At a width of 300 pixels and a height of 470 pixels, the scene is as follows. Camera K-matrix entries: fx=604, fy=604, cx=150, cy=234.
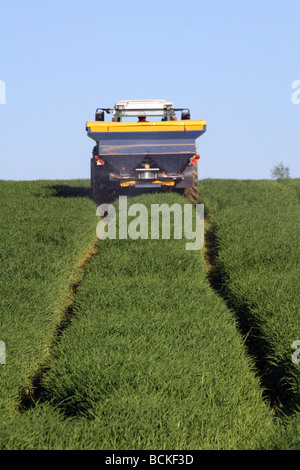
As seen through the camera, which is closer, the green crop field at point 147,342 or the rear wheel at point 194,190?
the green crop field at point 147,342

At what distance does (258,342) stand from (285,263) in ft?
8.90

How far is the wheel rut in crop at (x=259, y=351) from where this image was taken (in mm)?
5766

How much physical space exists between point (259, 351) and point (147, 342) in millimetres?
1547

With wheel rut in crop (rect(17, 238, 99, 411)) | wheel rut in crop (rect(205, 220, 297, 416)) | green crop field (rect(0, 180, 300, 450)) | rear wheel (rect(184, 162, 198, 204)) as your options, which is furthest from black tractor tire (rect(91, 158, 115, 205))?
wheel rut in crop (rect(205, 220, 297, 416))

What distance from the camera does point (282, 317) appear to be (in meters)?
6.67

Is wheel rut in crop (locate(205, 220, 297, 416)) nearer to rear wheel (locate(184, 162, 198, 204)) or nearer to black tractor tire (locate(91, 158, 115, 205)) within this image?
rear wheel (locate(184, 162, 198, 204))

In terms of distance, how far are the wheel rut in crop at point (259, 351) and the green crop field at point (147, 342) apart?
19mm

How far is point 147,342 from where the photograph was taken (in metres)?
5.82

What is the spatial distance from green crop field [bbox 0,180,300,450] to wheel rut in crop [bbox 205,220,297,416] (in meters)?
0.02

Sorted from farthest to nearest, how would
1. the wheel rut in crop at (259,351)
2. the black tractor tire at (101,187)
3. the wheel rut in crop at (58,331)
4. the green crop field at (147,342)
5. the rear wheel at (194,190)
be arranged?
the rear wheel at (194,190)
the black tractor tire at (101,187)
the wheel rut in crop at (259,351)
the wheel rut in crop at (58,331)
the green crop field at (147,342)

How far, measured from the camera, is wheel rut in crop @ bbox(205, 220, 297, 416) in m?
5.77

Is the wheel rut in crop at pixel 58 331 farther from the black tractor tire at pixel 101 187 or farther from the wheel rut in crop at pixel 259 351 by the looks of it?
the black tractor tire at pixel 101 187

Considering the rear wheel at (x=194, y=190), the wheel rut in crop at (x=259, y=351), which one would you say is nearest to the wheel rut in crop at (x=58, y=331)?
the wheel rut in crop at (x=259, y=351)

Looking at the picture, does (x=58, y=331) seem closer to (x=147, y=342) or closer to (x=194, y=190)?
(x=147, y=342)
